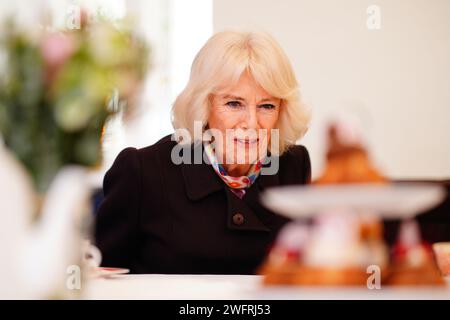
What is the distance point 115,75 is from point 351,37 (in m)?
2.27

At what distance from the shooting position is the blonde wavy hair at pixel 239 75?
1548 millimetres

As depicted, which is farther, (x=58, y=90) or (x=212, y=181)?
(x=212, y=181)

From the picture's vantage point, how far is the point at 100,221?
5.18ft

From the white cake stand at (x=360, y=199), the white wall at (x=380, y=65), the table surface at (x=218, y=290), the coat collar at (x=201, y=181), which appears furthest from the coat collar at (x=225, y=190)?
the white wall at (x=380, y=65)

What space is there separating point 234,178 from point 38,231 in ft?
3.34

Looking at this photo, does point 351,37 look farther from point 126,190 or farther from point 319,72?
point 126,190

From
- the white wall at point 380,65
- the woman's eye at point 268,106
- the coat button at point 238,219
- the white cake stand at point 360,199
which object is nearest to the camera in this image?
the white cake stand at point 360,199

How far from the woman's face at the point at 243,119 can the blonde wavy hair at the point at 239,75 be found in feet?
0.07

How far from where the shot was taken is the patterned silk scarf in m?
1.58

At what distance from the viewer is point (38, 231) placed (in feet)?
2.04

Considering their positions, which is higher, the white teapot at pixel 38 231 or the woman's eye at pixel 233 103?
the woman's eye at pixel 233 103

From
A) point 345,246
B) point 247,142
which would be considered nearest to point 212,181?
point 247,142

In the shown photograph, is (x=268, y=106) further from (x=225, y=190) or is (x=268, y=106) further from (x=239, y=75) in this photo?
(x=225, y=190)

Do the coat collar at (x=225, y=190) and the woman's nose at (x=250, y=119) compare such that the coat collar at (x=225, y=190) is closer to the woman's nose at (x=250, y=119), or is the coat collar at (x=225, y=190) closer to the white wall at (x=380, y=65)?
the woman's nose at (x=250, y=119)
